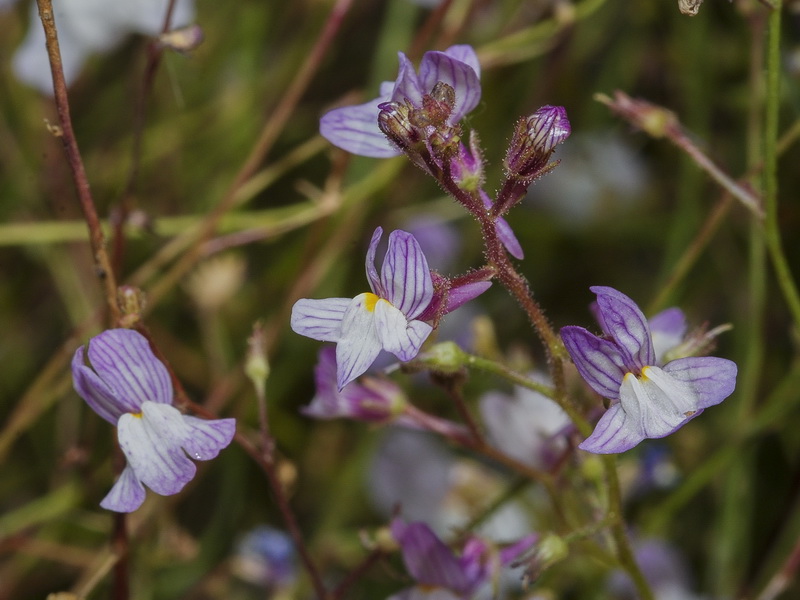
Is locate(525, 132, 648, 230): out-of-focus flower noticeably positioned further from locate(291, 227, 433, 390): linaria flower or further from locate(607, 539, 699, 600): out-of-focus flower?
locate(291, 227, 433, 390): linaria flower

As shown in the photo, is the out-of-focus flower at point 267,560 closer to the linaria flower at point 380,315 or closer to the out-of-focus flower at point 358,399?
the out-of-focus flower at point 358,399

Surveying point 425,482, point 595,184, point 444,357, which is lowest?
point 425,482

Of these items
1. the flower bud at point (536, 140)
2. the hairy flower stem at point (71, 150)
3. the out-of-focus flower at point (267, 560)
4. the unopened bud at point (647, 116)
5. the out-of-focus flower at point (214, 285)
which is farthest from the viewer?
the out-of-focus flower at point (214, 285)

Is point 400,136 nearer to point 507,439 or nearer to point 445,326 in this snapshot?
point 507,439

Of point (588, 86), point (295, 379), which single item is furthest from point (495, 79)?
point (295, 379)

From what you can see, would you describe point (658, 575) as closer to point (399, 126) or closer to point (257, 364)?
point (257, 364)

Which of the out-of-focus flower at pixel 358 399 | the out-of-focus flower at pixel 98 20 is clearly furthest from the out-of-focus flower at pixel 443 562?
the out-of-focus flower at pixel 98 20

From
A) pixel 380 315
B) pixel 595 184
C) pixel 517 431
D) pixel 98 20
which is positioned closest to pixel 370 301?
pixel 380 315
